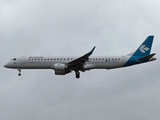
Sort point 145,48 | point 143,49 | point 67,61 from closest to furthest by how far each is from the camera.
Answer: point 67,61 < point 143,49 < point 145,48

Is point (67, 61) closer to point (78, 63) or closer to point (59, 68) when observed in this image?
point (78, 63)

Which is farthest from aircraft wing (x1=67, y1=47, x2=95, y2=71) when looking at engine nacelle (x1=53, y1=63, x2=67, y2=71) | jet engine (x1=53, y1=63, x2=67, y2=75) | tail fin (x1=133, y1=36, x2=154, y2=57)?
tail fin (x1=133, y1=36, x2=154, y2=57)

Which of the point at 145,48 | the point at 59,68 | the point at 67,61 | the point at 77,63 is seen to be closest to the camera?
the point at 59,68

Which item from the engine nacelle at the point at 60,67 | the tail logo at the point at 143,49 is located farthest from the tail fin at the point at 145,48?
the engine nacelle at the point at 60,67

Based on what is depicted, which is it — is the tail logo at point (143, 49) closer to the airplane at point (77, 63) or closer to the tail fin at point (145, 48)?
→ the tail fin at point (145, 48)

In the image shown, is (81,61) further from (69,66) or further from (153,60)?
(153,60)

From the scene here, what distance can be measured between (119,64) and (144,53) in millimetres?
4947

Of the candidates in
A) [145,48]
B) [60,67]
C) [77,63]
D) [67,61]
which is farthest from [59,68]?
[145,48]

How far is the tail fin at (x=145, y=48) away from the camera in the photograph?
61.5m

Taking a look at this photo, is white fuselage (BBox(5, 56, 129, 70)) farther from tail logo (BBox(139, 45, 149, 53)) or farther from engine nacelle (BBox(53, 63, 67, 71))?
tail logo (BBox(139, 45, 149, 53))

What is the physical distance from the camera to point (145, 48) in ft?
204

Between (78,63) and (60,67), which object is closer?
(60,67)

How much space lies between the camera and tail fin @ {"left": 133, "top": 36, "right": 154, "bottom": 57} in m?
61.5

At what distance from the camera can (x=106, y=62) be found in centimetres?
5944
